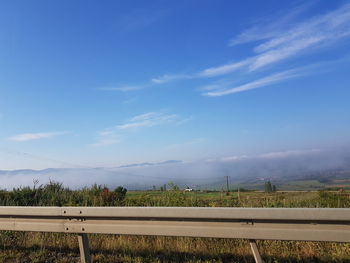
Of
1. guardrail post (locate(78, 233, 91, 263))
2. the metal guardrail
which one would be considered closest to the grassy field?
guardrail post (locate(78, 233, 91, 263))

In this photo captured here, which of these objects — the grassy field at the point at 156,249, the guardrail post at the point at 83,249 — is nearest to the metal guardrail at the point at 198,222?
the guardrail post at the point at 83,249

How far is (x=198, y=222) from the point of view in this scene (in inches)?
166

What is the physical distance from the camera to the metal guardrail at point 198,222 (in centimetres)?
363

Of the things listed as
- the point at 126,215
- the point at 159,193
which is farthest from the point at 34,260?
the point at 159,193

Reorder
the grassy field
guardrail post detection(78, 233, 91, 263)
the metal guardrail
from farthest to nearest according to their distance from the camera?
guardrail post detection(78, 233, 91, 263)
the grassy field
the metal guardrail

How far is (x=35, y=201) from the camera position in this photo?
12078 millimetres

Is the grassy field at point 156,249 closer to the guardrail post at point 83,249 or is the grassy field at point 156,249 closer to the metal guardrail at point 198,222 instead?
the guardrail post at point 83,249

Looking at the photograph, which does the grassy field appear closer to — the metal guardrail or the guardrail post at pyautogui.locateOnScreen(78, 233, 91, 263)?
the guardrail post at pyautogui.locateOnScreen(78, 233, 91, 263)

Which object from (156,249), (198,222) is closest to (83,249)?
(156,249)

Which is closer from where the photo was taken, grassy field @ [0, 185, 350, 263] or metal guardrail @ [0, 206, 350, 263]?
metal guardrail @ [0, 206, 350, 263]

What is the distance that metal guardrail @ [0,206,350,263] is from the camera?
143 inches

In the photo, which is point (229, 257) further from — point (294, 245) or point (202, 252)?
point (294, 245)

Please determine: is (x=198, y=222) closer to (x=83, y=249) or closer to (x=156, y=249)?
(x=156, y=249)

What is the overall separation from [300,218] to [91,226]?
2818mm
